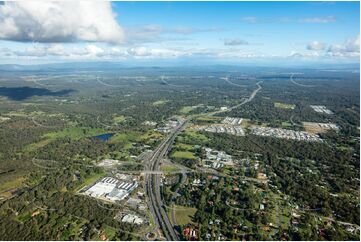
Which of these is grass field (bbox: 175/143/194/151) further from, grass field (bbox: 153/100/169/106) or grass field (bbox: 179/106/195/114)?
grass field (bbox: 153/100/169/106)

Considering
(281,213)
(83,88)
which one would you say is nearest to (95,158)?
(281,213)

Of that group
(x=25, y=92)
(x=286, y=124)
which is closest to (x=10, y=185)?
(x=286, y=124)

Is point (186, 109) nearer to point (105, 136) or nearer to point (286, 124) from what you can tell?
point (286, 124)

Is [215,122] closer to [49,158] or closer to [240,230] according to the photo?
[49,158]

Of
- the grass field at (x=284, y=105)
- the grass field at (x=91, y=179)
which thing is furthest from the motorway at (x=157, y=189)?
the grass field at (x=284, y=105)

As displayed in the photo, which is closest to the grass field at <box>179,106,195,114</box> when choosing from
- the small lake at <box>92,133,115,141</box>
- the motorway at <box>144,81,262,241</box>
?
the motorway at <box>144,81,262,241</box>

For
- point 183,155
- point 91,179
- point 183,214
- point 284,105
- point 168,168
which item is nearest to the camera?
point 183,214
